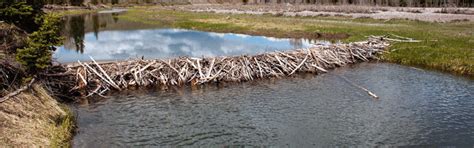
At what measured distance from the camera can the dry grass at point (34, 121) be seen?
17578mm

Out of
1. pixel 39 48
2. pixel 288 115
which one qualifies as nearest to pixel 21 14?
pixel 39 48

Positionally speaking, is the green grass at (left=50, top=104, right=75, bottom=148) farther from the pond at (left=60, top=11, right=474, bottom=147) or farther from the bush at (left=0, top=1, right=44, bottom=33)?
the bush at (left=0, top=1, right=44, bottom=33)

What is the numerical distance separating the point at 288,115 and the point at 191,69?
11627 millimetres

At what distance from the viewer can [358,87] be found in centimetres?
3266

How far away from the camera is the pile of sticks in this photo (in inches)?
1243

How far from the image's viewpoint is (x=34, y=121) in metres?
19.9

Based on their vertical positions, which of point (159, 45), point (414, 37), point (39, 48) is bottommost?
point (159, 45)

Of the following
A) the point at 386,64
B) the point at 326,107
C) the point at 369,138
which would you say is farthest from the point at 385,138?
the point at 386,64

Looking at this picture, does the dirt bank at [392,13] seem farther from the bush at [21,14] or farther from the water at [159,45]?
the bush at [21,14]

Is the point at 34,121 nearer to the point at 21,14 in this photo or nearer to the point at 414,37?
the point at 21,14

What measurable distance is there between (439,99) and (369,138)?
10.1 metres

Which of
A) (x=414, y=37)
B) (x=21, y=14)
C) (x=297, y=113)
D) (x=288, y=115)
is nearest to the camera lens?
(x=288, y=115)

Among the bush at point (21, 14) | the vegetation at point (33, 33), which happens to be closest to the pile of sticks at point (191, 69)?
the bush at point (21, 14)

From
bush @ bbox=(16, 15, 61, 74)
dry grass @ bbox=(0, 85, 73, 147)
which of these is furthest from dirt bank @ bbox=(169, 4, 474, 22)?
dry grass @ bbox=(0, 85, 73, 147)
